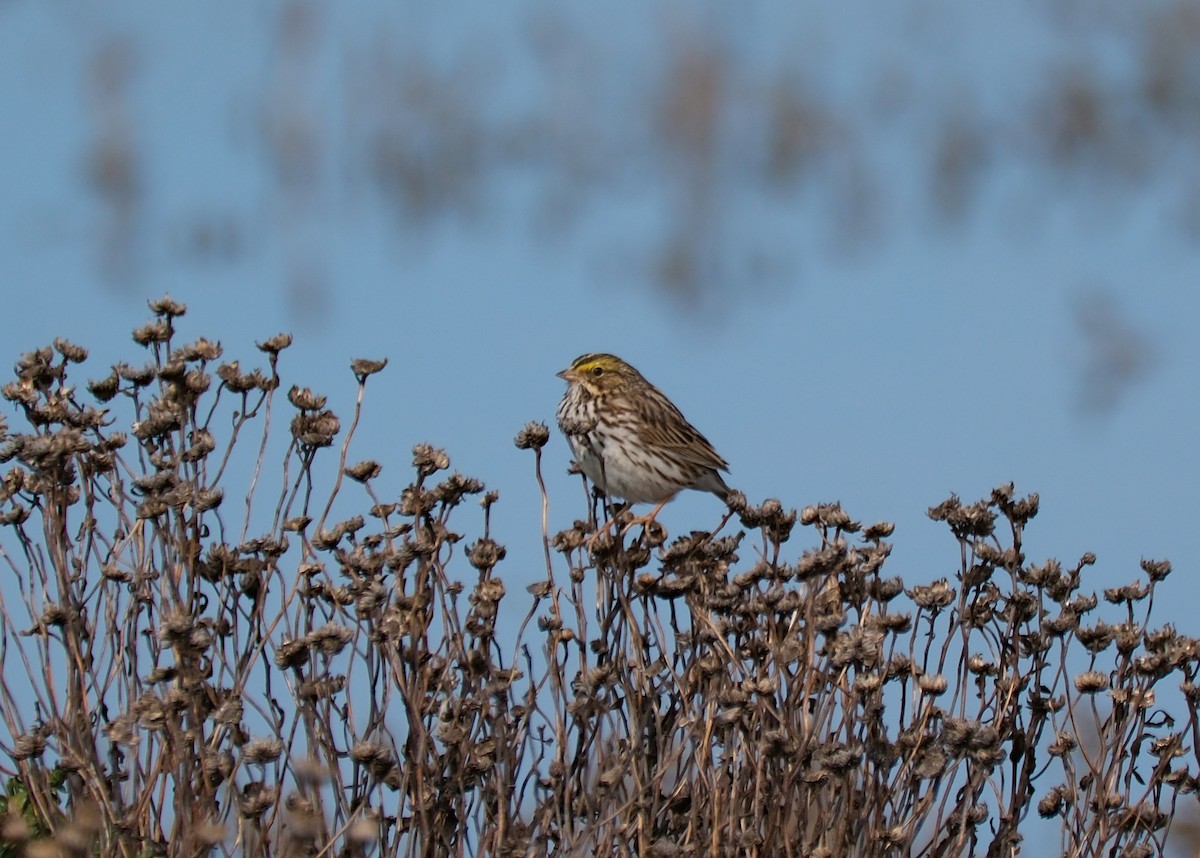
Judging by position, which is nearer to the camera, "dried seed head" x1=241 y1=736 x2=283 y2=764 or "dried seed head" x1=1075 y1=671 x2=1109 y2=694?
"dried seed head" x1=241 y1=736 x2=283 y2=764

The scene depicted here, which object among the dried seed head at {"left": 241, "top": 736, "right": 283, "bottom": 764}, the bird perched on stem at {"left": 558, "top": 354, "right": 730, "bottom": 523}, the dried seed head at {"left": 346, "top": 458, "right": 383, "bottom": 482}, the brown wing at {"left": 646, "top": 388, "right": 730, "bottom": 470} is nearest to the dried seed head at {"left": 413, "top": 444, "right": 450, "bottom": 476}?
the dried seed head at {"left": 346, "top": 458, "right": 383, "bottom": 482}

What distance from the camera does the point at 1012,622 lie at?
4688 millimetres

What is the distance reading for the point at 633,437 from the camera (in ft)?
24.2

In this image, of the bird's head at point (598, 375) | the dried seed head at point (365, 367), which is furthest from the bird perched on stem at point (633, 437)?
the dried seed head at point (365, 367)

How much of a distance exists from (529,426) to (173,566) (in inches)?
38.2

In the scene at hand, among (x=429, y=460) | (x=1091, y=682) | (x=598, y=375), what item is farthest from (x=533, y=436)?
(x=598, y=375)

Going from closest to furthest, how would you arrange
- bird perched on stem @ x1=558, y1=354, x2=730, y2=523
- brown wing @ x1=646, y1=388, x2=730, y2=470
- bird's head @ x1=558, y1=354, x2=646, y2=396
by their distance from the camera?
1. bird perched on stem @ x1=558, y1=354, x2=730, y2=523
2. brown wing @ x1=646, y1=388, x2=730, y2=470
3. bird's head @ x1=558, y1=354, x2=646, y2=396

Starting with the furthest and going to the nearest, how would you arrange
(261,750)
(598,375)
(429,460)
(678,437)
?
(598,375) → (678,437) → (429,460) → (261,750)

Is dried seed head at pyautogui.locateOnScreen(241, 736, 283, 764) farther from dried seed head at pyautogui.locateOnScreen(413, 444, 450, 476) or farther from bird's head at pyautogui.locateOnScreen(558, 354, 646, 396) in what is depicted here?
bird's head at pyautogui.locateOnScreen(558, 354, 646, 396)

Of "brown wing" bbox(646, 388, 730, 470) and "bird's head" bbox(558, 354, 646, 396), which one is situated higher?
"bird's head" bbox(558, 354, 646, 396)

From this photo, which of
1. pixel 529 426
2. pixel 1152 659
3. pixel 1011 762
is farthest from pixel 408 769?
pixel 1152 659

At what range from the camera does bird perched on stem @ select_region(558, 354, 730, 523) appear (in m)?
7.27

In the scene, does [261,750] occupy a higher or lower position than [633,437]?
lower

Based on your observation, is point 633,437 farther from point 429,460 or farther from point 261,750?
point 261,750
